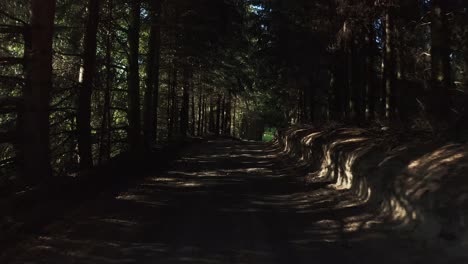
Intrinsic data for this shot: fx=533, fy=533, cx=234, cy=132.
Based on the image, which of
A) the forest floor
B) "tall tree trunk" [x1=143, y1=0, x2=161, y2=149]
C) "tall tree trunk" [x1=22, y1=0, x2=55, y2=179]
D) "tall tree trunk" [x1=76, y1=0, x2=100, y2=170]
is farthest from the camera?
"tall tree trunk" [x1=143, y1=0, x2=161, y2=149]

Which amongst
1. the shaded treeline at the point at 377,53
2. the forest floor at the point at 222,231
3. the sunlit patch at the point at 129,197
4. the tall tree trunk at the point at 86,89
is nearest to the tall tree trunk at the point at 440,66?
the shaded treeline at the point at 377,53

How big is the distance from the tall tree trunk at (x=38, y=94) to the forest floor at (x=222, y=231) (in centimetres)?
130

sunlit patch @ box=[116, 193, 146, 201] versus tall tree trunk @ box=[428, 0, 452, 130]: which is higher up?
tall tree trunk @ box=[428, 0, 452, 130]

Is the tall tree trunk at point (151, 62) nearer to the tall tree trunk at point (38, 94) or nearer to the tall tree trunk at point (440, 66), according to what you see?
the tall tree trunk at point (38, 94)

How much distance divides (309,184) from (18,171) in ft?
26.1

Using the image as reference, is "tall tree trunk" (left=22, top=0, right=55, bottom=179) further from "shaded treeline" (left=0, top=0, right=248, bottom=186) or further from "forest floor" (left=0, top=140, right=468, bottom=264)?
"forest floor" (left=0, top=140, right=468, bottom=264)

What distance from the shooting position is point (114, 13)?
2092 centimetres

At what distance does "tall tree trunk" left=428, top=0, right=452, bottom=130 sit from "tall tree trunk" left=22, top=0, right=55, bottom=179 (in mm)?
9374

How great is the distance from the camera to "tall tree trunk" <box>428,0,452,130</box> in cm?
1373

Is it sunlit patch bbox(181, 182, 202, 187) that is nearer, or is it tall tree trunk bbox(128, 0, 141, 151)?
sunlit patch bbox(181, 182, 202, 187)

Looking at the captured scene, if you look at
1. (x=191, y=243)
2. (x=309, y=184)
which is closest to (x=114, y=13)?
(x=309, y=184)

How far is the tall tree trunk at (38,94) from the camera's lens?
10.9 meters

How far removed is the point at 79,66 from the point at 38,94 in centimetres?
638

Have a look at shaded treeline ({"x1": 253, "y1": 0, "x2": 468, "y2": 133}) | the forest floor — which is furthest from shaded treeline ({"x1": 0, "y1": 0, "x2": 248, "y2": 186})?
shaded treeline ({"x1": 253, "y1": 0, "x2": 468, "y2": 133})
